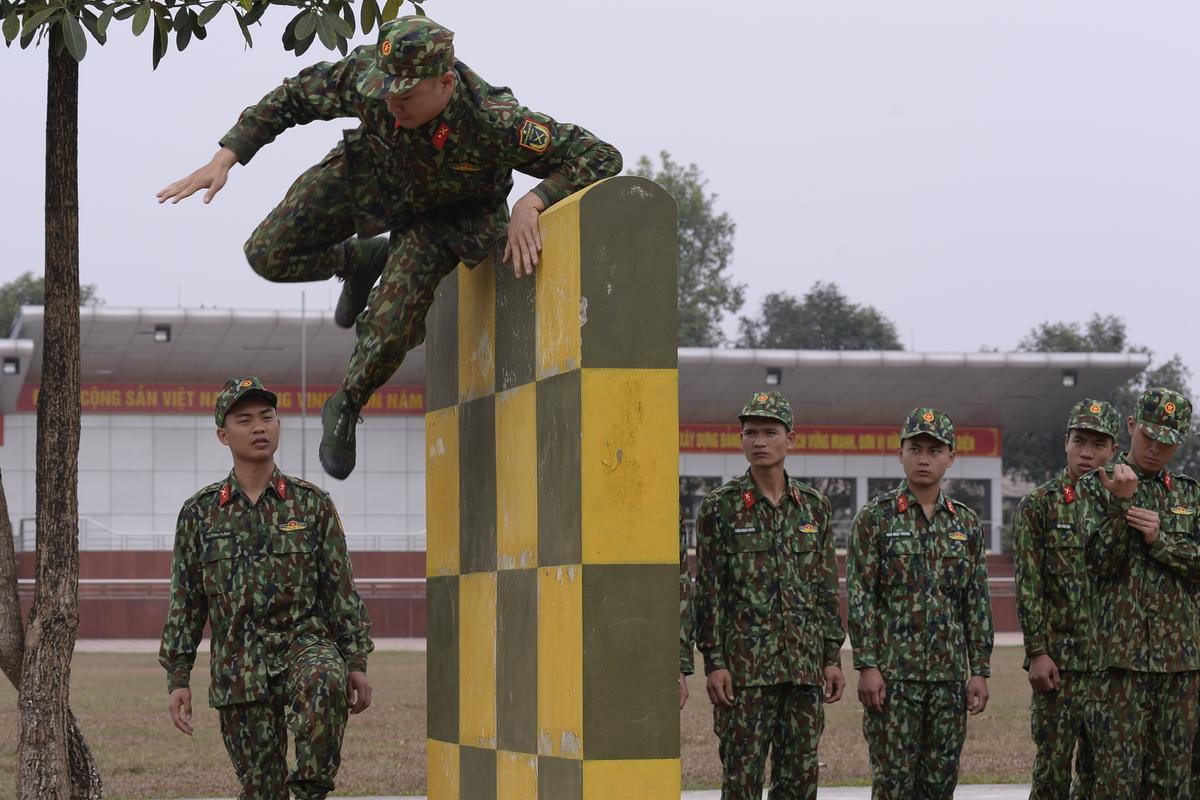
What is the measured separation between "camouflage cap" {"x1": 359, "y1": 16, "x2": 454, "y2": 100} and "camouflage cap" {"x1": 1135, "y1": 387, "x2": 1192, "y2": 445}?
3.10m

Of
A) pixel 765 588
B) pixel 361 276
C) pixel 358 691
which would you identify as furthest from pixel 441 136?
pixel 765 588

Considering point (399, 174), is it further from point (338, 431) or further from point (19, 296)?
point (19, 296)

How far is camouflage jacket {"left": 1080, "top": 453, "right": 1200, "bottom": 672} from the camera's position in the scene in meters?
6.77

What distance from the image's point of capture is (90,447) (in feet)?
132

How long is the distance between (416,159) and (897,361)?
116 feet

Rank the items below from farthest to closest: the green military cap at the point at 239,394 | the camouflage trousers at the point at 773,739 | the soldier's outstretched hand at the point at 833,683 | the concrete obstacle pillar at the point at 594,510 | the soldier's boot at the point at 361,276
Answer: the soldier's outstretched hand at the point at 833,683
the camouflage trousers at the point at 773,739
the soldier's boot at the point at 361,276
the green military cap at the point at 239,394
the concrete obstacle pillar at the point at 594,510

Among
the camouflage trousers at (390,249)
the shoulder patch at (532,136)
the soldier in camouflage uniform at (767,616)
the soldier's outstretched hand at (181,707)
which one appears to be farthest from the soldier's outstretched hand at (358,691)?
the shoulder patch at (532,136)

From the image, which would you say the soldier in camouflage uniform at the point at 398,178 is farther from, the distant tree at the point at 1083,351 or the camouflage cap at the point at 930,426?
the distant tree at the point at 1083,351

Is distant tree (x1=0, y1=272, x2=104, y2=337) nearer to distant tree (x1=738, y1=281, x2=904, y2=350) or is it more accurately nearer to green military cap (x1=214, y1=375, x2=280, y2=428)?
distant tree (x1=738, y1=281, x2=904, y2=350)

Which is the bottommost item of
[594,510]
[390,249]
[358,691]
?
[358,691]

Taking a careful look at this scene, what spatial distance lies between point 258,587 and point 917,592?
253 centimetres

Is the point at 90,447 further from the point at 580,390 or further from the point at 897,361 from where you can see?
the point at 580,390

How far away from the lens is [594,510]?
4.59 m

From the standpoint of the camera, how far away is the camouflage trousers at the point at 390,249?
221 inches
